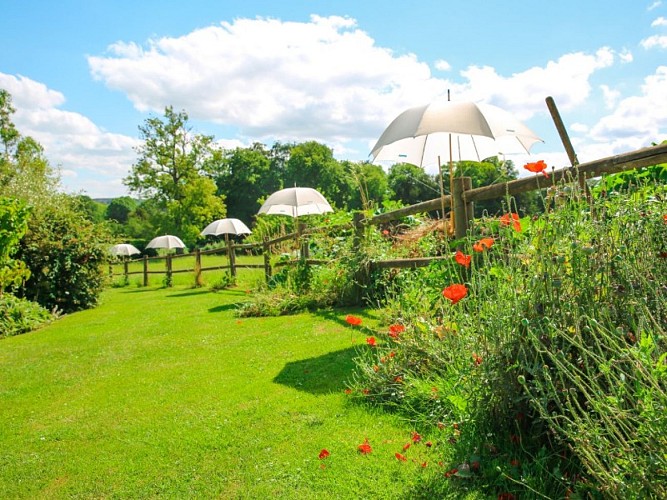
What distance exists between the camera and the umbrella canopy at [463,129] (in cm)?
404

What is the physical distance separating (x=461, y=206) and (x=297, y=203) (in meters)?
5.82

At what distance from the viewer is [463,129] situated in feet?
13.1

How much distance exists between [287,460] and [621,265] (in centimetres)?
181

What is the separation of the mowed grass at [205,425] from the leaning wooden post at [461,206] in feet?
4.94

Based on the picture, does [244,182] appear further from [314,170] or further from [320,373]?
[320,373]

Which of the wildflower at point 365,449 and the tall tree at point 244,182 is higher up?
the tall tree at point 244,182

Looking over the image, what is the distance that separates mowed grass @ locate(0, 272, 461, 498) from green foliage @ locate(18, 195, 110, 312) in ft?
17.2

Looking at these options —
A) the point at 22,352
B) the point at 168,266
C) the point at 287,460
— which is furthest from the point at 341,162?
the point at 287,460

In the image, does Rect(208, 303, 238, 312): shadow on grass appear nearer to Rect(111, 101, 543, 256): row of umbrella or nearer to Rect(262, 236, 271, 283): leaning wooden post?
Rect(262, 236, 271, 283): leaning wooden post

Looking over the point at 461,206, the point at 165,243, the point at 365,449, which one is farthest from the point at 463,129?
the point at 165,243

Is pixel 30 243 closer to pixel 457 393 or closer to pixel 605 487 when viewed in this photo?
pixel 457 393

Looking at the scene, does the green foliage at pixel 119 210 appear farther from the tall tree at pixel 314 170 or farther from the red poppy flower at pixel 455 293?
the red poppy flower at pixel 455 293

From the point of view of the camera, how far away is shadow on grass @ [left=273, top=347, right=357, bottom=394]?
137 inches

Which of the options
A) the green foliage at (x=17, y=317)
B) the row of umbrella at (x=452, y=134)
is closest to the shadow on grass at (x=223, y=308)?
the green foliage at (x=17, y=317)
